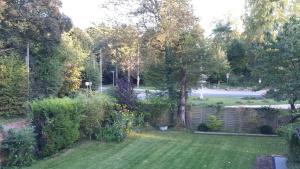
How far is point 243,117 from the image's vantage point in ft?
67.1

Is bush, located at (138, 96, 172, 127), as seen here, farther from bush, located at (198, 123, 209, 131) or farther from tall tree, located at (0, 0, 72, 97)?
tall tree, located at (0, 0, 72, 97)

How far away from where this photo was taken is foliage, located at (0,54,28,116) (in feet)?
69.7

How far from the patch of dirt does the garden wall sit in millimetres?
6497

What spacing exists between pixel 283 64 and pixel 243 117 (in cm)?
453

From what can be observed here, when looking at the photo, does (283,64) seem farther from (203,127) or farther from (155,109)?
A: (155,109)

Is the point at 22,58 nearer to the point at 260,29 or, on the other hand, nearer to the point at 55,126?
the point at 55,126

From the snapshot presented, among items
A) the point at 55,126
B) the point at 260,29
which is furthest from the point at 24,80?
the point at 260,29

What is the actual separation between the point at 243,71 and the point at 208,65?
2969 cm

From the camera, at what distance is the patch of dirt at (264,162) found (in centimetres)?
1221

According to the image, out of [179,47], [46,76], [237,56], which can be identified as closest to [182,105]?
[179,47]

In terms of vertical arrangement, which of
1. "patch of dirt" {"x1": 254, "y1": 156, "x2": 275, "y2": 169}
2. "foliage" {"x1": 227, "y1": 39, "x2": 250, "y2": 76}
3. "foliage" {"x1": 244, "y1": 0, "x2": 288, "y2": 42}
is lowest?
"patch of dirt" {"x1": 254, "y1": 156, "x2": 275, "y2": 169}

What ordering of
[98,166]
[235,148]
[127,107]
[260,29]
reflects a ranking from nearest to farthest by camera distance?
[98,166] < [235,148] < [127,107] < [260,29]

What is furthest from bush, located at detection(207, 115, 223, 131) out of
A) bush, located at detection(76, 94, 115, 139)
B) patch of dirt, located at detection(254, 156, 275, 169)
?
patch of dirt, located at detection(254, 156, 275, 169)

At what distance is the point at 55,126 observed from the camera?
44.2 feet
